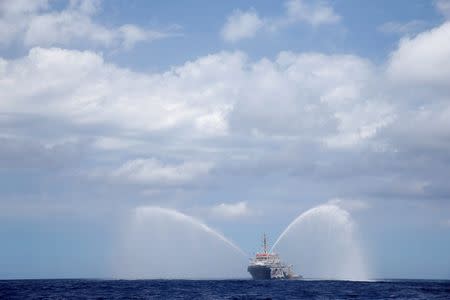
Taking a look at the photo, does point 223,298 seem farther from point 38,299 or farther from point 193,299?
point 38,299

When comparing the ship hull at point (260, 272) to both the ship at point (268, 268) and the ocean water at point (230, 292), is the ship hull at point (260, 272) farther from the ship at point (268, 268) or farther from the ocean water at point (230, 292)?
the ocean water at point (230, 292)

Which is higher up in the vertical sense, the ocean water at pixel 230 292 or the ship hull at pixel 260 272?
the ship hull at pixel 260 272

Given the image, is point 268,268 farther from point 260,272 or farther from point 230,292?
point 230,292

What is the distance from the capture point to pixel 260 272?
6289 inches

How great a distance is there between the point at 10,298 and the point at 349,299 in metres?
47.6

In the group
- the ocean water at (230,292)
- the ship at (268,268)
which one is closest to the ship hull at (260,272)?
the ship at (268,268)

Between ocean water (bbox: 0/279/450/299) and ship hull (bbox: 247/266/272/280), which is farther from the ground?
ship hull (bbox: 247/266/272/280)

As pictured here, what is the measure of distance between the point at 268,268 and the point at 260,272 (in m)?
2.87

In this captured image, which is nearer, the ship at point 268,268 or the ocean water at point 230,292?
the ocean water at point 230,292

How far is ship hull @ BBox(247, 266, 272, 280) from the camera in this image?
159 metres

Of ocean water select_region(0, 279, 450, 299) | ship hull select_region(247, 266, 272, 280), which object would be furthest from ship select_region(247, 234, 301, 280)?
ocean water select_region(0, 279, 450, 299)

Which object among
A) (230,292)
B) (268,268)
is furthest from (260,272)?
(230,292)

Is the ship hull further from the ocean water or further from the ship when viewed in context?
the ocean water

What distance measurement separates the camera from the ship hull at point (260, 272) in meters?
159
